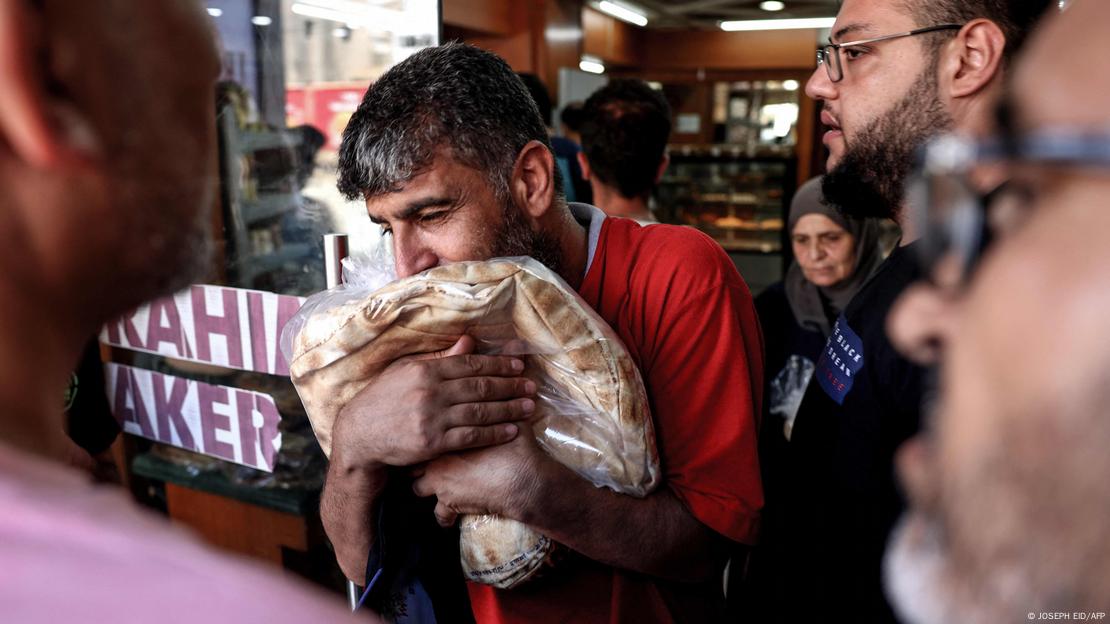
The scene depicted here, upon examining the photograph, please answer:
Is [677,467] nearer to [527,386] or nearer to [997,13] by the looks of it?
[527,386]

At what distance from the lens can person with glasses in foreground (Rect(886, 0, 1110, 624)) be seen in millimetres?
437

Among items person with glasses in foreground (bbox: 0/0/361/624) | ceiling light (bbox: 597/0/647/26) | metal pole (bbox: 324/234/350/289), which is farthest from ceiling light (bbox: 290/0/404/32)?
ceiling light (bbox: 597/0/647/26)

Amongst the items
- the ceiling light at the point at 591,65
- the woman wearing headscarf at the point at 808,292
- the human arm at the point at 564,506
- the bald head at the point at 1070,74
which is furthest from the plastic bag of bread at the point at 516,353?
the ceiling light at the point at 591,65

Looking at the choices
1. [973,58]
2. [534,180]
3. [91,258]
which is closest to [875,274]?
[973,58]

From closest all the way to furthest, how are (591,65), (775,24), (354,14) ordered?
(354,14)
(591,65)
(775,24)

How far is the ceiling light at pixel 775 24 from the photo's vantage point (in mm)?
8836

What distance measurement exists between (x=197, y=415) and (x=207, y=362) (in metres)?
0.18

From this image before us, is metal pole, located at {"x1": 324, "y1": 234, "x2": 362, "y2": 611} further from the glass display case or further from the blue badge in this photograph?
the glass display case

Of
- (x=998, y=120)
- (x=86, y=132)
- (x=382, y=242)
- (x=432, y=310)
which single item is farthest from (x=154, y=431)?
(x=998, y=120)

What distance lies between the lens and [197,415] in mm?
2197

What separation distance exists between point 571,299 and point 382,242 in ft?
1.67

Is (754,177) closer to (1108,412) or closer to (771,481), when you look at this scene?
(771,481)

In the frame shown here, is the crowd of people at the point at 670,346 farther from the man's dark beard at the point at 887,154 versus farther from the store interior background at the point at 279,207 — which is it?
the store interior background at the point at 279,207

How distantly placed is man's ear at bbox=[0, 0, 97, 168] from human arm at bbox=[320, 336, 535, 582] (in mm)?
669
